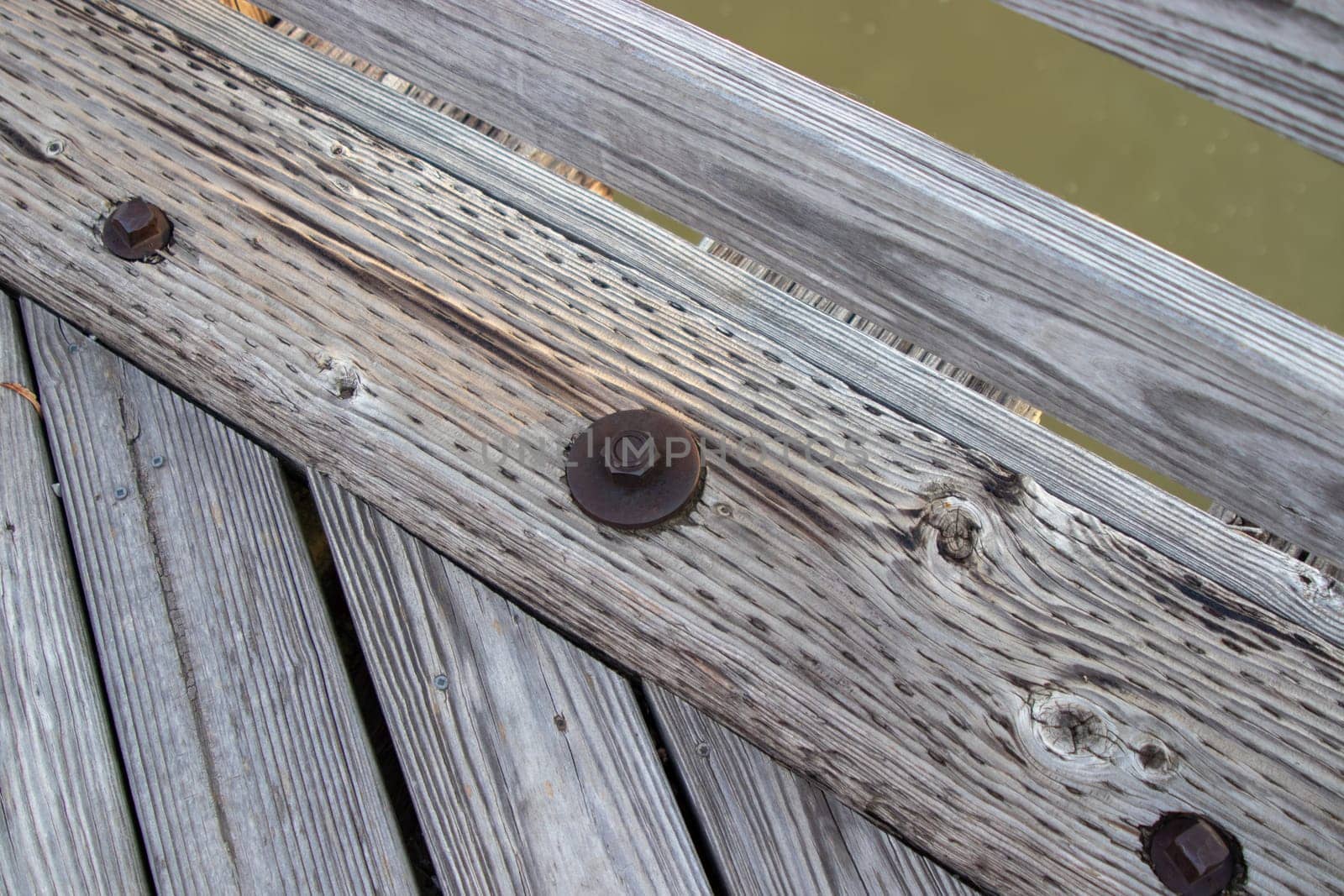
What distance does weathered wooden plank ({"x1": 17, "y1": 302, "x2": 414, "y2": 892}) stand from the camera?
1323mm

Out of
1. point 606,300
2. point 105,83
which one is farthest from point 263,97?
point 606,300

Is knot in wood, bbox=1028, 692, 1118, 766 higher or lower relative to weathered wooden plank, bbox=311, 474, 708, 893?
lower

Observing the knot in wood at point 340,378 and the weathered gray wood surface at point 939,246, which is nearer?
the weathered gray wood surface at point 939,246

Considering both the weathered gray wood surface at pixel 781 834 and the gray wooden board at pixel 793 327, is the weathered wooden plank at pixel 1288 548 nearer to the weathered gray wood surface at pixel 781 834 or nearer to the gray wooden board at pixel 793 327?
the gray wooden board at pixel 793 327

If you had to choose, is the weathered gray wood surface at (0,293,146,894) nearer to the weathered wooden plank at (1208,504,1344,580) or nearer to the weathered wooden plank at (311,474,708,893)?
the weathered wooden plank at (311,474,708,893)

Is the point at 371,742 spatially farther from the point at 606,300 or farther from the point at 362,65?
the point at 362,65

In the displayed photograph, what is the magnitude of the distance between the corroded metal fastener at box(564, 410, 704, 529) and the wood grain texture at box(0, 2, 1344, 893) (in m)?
0.03

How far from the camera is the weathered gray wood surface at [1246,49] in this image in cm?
83

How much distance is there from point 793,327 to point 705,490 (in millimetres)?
281

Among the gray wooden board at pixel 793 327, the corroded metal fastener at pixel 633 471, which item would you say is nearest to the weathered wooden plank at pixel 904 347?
the gray wooden board at pixel 793 327

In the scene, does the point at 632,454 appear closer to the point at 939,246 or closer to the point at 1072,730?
the point at 939,246

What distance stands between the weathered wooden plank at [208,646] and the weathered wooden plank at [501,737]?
0.09 meters

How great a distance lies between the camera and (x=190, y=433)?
1519 millimetres

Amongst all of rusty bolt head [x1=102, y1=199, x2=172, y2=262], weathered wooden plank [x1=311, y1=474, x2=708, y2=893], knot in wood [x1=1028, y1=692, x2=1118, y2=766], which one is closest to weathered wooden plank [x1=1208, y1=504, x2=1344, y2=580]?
knot in wood [x1=1028, y1=692, x2=1118, y2=766]
